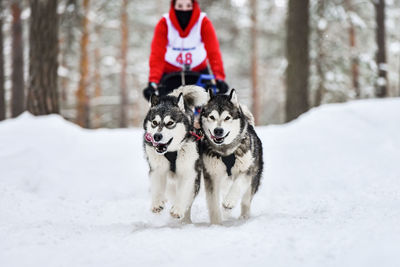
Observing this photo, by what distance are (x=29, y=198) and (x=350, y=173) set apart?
13.2ft

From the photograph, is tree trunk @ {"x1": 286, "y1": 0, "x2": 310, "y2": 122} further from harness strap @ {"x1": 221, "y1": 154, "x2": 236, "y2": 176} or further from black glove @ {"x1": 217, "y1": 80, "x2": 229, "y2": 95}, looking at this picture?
harness strap @ {"x1": 221, "y1": 154, "x2": 236, "y2": 176}

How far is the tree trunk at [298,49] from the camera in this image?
7836 millimetres

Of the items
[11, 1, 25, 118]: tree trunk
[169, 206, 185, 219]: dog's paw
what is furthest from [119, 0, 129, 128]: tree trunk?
[169, 206, 185, 219]: dog's paw

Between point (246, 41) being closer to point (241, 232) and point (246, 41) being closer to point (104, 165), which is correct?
point (104, 165)

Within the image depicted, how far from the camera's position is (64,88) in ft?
57.8

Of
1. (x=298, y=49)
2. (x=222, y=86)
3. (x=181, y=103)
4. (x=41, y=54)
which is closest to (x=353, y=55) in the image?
(x=298, y=49)

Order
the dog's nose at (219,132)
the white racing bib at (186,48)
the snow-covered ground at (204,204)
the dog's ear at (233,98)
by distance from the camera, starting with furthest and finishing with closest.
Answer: the white racing bib at (186,48)
the dog's ear at (233,98)
the dog's nose at (219,132)
the snow-covered ground at (204,204)

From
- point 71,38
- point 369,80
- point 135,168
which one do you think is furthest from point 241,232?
point 71,38

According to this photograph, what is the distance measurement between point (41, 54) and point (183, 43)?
12.9 feet

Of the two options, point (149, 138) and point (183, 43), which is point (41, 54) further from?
point (149, 138)

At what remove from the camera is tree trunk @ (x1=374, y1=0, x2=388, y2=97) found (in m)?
11.6

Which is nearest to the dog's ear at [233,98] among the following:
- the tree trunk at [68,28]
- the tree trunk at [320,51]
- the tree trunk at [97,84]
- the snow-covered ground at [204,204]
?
the snow-covered ground at [204,204]

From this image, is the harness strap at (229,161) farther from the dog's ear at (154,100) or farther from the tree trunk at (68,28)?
the tree trunk at (68,28)

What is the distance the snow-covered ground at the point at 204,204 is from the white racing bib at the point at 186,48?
1.71 meters
